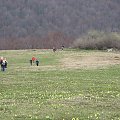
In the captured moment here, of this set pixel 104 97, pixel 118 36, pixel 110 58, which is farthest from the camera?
pixel 118 36

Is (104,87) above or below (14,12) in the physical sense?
below

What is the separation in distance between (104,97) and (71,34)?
161 m

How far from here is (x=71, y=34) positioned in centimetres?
18262

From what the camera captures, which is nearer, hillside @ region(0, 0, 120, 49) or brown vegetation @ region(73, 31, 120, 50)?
brown vegetation @ region(73, 31, 120, 50)

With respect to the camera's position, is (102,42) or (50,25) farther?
(50,25)

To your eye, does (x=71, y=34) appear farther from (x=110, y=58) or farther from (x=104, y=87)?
(x=104, y=87)

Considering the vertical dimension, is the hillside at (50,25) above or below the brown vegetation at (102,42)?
above

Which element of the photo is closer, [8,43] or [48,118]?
[48,118]

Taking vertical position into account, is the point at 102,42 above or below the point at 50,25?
below

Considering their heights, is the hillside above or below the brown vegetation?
above

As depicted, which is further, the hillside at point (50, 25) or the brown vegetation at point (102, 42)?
the hillside at point (50, 25)

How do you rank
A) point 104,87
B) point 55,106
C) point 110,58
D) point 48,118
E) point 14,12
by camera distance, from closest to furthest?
point 48,118, point 55,106, point 104,87, point 110,58, point 14,12

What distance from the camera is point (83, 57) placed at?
72438 millimetres

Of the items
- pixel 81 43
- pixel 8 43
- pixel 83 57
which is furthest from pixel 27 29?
pixel 83 57
